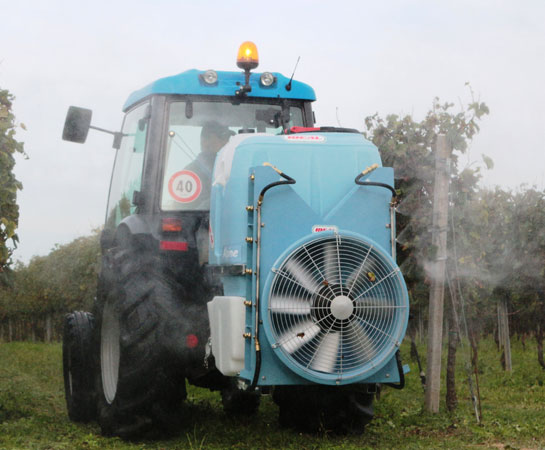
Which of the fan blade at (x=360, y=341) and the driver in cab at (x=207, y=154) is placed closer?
the fan blade at (x=360, y=341)

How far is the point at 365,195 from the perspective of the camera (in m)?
5.29

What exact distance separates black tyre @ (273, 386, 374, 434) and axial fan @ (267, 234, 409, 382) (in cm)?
68

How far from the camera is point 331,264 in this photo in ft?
16.7

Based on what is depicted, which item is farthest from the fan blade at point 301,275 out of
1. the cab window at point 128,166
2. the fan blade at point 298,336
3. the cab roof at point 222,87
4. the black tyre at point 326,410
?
the cab roof at point 222,87

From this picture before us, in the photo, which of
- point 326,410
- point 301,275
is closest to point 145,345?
point 301,275

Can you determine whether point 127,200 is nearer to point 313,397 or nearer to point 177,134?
point 177,134

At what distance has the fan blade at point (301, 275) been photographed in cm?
503

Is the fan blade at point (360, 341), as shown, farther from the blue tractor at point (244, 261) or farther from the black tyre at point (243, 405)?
the black tyre at point (243, 405)

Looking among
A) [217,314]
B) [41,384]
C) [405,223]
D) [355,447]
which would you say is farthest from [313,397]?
[41,384]

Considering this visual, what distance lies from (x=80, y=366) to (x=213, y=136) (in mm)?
2760

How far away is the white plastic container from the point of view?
16.5ft

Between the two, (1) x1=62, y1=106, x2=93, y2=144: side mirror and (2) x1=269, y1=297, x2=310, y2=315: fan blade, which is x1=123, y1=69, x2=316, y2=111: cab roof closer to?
(1) x1=62, y1=106, x2=93, y2=144: side mirror

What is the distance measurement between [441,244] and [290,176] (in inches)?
97.5

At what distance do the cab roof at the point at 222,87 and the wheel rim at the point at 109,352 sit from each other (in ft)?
5.79
